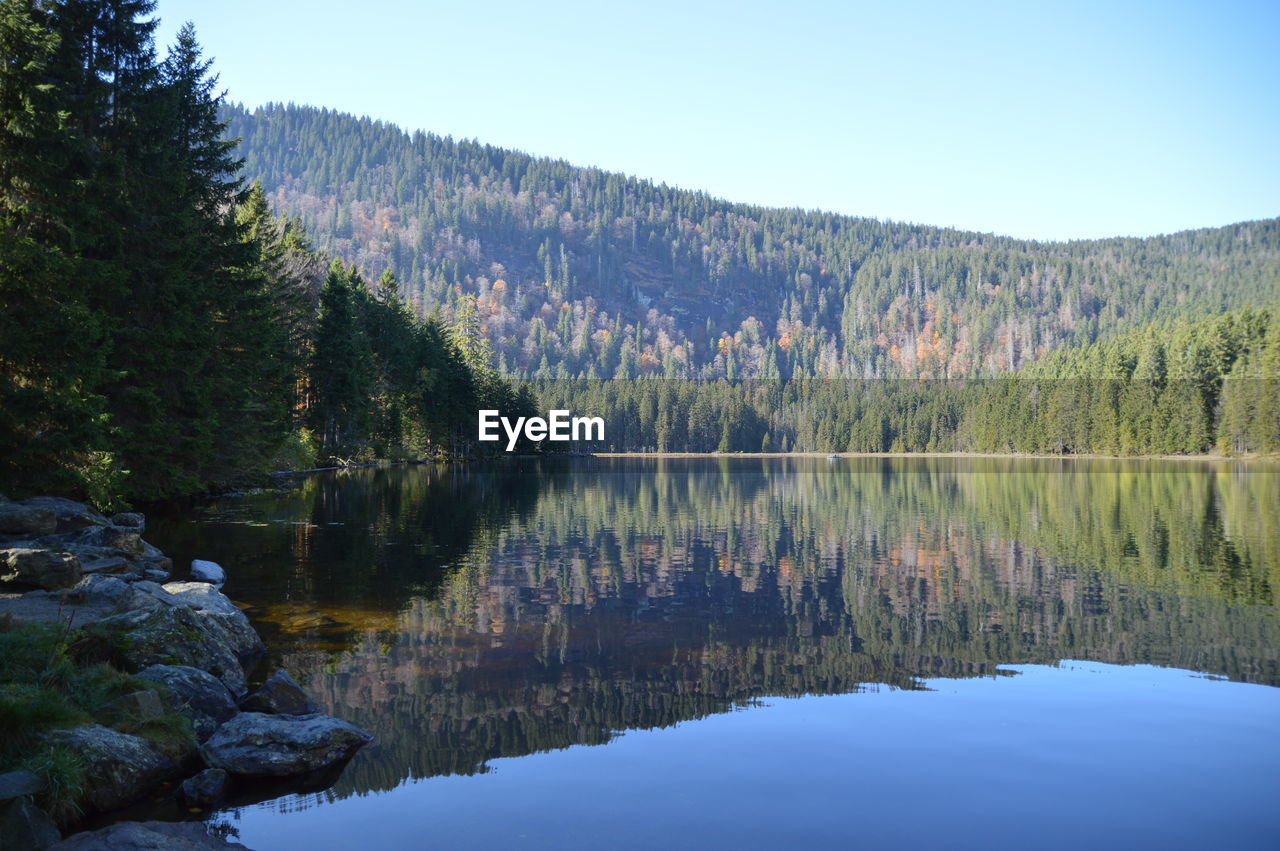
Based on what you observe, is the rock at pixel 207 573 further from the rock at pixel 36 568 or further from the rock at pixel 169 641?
the rock at pixel 169 641

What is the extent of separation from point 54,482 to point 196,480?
1017 cm

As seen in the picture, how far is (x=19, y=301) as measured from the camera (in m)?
23.2

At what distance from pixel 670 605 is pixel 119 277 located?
2086 centimetres

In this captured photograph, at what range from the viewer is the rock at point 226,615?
15.9 meters

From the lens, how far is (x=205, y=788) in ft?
34.7

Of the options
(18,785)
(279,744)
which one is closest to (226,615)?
(279,744)

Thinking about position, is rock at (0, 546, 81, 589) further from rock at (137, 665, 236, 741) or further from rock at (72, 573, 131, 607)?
rock at (137, 665, 236, 741)

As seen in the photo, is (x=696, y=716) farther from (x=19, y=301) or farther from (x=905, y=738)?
(x=19, y=301)

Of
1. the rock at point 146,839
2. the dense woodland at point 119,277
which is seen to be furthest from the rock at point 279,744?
the dense woodland at point 119,277

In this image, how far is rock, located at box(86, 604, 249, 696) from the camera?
43.9 feet

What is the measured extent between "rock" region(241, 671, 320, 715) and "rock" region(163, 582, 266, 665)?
3.22 meters

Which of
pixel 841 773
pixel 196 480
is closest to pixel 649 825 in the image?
pixel 841 773

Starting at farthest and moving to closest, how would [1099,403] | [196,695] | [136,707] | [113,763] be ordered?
1. [1099,403]
2. [196,695]
3. [136,707]
4. [113,763]

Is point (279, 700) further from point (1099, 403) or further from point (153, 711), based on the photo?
point (1099, 403)
